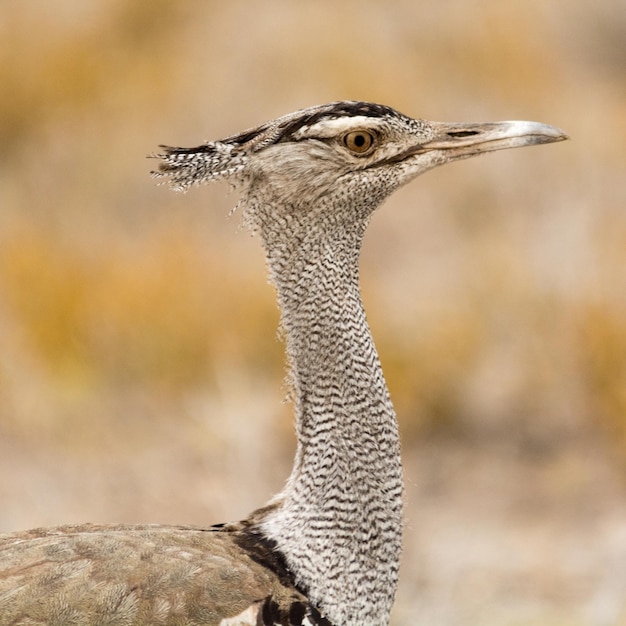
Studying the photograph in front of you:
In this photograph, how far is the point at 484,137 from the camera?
10.6ft

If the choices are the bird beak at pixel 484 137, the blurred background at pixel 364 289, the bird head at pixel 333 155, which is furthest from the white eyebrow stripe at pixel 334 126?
the blurred background at pixel 364 289

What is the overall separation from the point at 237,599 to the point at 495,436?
4.48 m

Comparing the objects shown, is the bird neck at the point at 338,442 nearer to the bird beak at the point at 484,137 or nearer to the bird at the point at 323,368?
the bird at the point at 323,368

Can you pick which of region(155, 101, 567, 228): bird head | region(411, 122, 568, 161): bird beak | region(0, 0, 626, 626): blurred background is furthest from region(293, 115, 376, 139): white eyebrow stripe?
region(0, 0, 626, 626): blurred background

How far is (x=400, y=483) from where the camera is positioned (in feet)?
10.5

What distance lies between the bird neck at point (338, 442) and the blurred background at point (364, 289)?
423 mm

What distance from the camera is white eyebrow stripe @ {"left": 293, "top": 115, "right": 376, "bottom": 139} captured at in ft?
10.2

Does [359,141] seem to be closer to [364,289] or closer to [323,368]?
[323,368]

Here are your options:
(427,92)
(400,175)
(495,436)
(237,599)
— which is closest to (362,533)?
(237,599)

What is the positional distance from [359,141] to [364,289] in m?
5.32

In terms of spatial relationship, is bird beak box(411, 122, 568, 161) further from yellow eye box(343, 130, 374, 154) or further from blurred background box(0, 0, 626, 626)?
blurred background box(0, 0, 626, 626)

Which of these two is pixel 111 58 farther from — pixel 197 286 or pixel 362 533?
pixel 362 533

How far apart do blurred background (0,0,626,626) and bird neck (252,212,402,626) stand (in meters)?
0.42

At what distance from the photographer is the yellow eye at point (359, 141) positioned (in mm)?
3121
